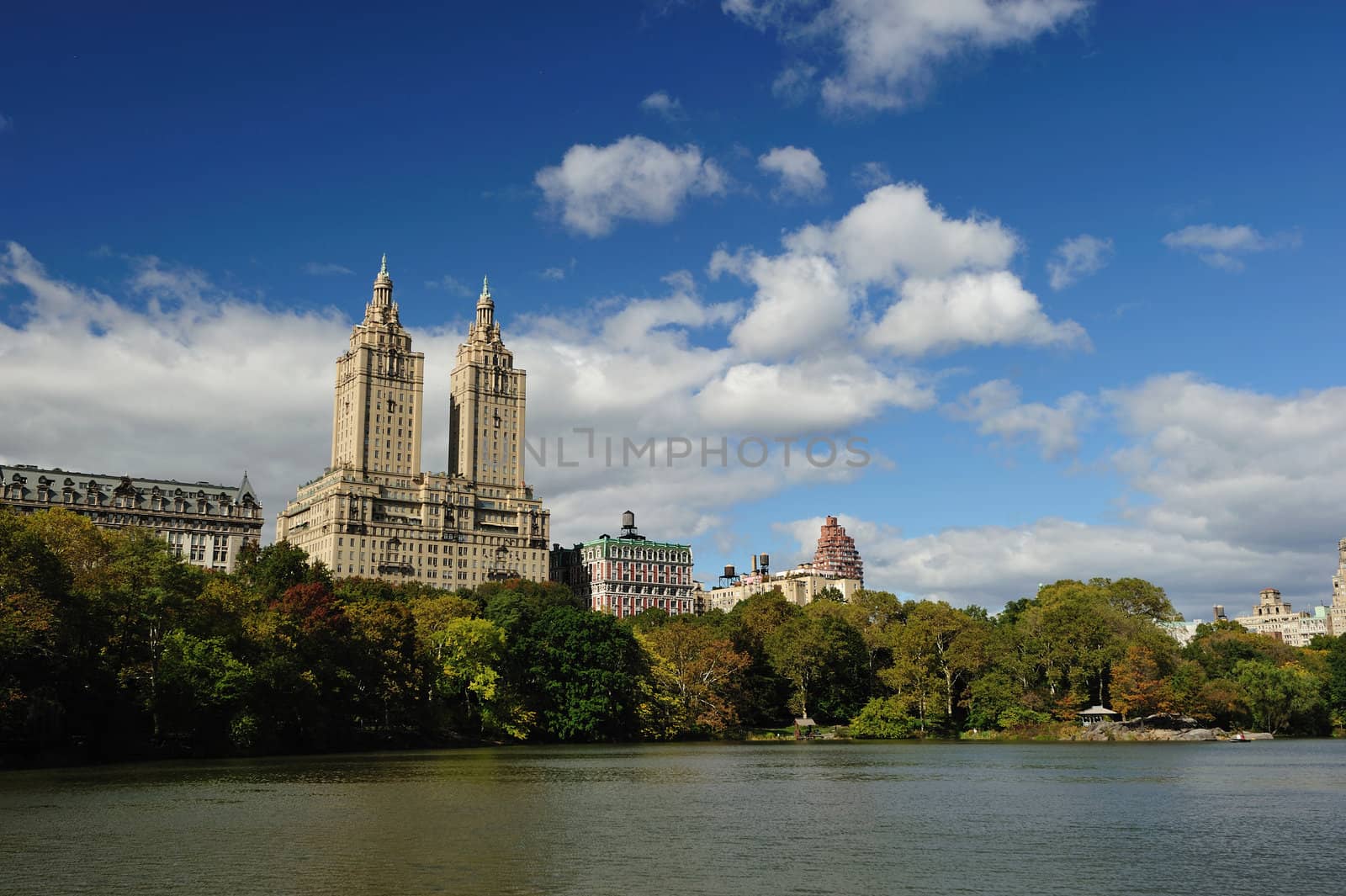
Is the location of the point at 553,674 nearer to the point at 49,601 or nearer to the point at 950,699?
the point at 950,699

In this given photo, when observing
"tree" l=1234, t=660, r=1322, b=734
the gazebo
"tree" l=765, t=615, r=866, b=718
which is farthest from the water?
"tree" l=765, t=615, r=866, b=718

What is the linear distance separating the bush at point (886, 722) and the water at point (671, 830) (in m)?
55.0

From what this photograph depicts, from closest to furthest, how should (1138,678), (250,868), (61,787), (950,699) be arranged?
(250,868) < (61,787) < (1138,678) < (950,699)

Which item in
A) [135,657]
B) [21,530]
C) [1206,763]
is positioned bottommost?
[1206,763]

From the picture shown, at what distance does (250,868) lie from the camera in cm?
3228

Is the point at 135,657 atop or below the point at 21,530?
below

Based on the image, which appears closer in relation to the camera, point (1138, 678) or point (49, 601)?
point (49, 601)

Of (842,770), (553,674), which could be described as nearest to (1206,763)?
(842,770)

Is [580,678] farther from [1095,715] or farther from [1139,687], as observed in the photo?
[1139,687]

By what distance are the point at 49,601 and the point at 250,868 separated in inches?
1595

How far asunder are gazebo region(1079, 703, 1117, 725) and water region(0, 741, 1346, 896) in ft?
148

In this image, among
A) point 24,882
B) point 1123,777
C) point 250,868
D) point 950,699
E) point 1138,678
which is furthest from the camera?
point 950,699

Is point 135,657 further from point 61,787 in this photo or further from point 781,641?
point 781,641

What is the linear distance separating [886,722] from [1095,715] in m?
22.1
